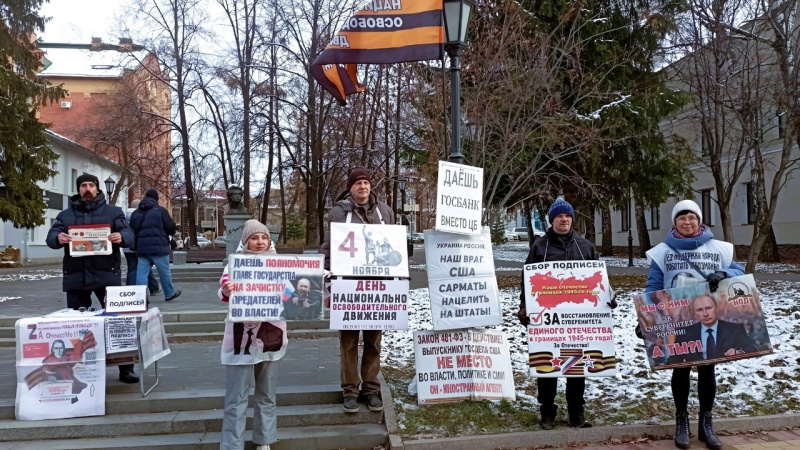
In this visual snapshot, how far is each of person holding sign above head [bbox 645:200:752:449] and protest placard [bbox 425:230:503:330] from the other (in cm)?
156

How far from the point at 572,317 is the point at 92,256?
462 cm

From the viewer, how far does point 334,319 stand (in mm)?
5004

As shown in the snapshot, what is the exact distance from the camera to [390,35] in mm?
6227

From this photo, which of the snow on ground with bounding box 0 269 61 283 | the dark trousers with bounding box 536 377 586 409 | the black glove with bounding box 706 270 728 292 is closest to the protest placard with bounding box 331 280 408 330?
the dark trousers with bounding box 536 377 586 409

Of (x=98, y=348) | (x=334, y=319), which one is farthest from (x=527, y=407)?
(x=98, y=348)

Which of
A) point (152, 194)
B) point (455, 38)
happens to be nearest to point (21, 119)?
point (152, 194)

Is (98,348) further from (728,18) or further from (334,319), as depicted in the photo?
(728,18)

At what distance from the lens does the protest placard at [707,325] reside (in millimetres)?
4562

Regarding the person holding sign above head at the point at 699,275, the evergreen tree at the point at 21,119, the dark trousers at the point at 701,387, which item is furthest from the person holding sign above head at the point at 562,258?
the evergreen tree at the point at 21,119

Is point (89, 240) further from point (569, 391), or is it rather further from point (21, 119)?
point (21, 119)

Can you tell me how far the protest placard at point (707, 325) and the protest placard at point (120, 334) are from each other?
4560 mm

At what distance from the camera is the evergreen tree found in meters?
18.5

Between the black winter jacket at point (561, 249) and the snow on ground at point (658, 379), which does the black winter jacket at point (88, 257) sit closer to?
the snow on ground at point (658, 379)

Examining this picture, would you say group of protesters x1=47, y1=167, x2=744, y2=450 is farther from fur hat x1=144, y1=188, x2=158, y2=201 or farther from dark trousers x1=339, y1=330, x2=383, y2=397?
fur hat x1=144, y1=188, x2=158, y2=201
